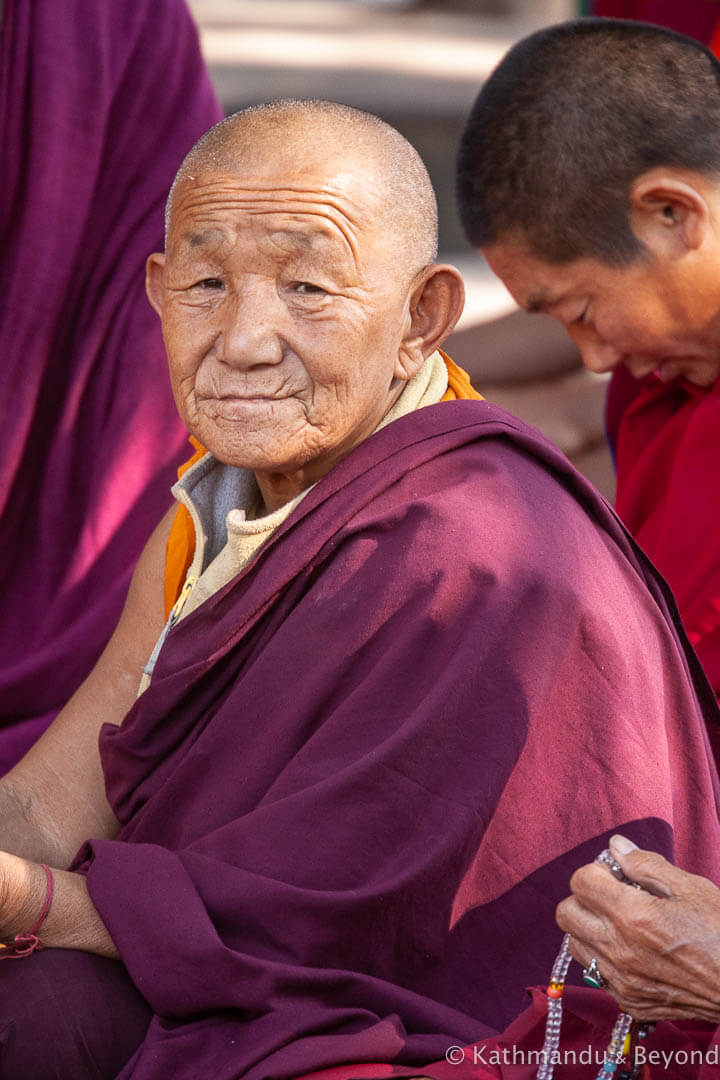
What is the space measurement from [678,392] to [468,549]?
1.58m

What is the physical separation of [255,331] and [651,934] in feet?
3.42

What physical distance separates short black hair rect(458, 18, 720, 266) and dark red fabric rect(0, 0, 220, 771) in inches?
32.1

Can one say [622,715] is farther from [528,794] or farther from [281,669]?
[281,669]

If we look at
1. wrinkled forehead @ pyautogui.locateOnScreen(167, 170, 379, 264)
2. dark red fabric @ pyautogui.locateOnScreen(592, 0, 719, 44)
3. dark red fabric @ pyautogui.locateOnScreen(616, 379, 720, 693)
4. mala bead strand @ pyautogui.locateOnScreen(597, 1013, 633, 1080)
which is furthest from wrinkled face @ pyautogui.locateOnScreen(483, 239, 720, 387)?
dark red fabric @ pyautogui.locateOnScreen(592, 0, 719, 44)

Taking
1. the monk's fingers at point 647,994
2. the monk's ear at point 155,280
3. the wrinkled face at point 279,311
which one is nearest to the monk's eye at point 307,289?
the wrinkled face at point 279,311

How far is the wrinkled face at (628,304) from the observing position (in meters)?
3.33

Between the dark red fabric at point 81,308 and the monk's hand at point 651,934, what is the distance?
186 centimetres

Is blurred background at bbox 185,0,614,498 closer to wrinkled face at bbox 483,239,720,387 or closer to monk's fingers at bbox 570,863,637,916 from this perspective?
wrinkled face at bbox 483,239,720,387

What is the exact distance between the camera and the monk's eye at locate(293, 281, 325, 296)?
8.02ft

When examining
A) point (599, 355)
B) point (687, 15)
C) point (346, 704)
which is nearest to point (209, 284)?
point (346, 704)

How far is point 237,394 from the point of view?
8.11ft

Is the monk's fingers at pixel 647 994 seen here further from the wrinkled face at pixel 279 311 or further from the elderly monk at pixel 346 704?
the wrinkled face at pixel 279 311

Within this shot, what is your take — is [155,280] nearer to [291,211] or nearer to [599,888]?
[291,211]

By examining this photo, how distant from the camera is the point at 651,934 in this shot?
1895 mm
